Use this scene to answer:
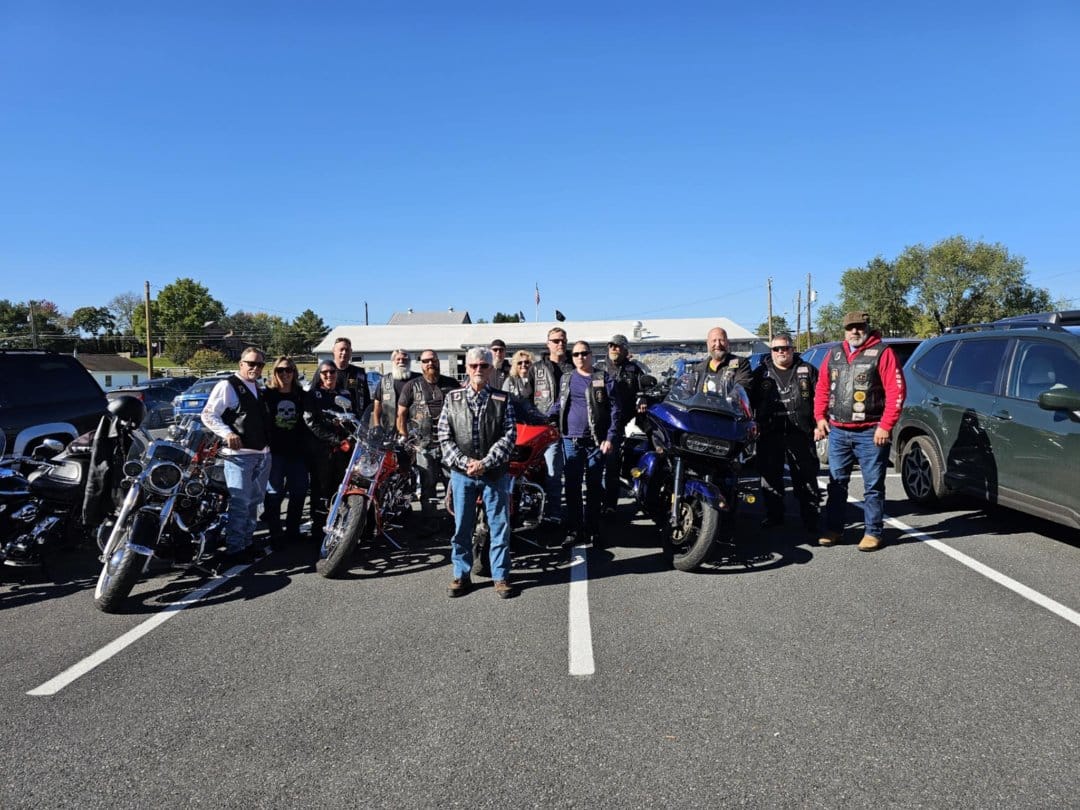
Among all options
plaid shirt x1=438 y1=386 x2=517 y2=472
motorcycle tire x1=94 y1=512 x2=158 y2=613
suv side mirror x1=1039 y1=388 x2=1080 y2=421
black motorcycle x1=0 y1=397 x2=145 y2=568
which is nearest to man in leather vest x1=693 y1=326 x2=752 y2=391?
plaid shirt x1=438 y1=386 x2=517 y2=472

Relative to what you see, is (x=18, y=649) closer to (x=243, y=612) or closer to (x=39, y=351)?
(x=243, y=612)

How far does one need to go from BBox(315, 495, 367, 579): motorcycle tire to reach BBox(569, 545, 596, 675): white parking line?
5.47 ft

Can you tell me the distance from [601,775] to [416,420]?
4333mm

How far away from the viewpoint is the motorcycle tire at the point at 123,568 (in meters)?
4.62

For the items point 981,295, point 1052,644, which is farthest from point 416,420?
point 981,295

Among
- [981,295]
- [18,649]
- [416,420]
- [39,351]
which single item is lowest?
[18,649]

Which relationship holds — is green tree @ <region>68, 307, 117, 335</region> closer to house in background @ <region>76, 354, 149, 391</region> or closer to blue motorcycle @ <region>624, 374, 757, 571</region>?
house in background @ <region>76, 354, 149, 391</region>

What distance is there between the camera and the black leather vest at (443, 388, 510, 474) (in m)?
4.88

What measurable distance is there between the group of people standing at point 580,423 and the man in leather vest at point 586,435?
1cm

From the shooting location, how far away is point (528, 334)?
151ft

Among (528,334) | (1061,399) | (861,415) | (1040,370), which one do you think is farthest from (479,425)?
(528,334)

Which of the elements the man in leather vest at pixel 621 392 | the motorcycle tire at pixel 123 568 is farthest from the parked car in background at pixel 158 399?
the man in leather vest at pixel 621 392

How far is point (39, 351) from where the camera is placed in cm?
754

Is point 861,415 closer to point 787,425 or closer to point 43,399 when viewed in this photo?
point 787,425
